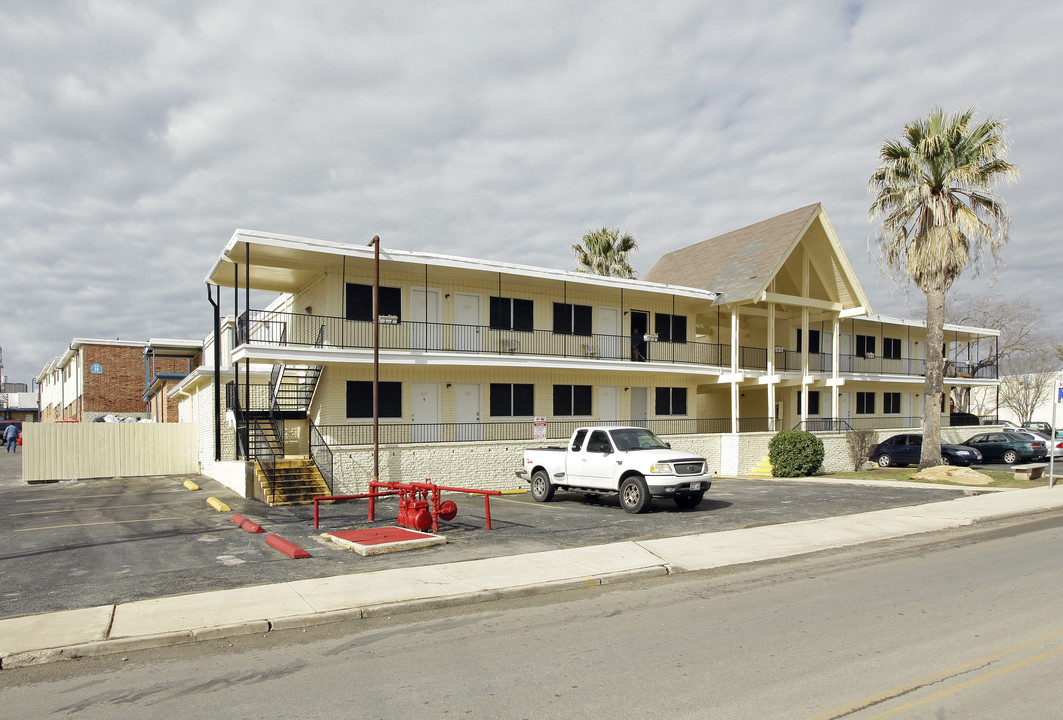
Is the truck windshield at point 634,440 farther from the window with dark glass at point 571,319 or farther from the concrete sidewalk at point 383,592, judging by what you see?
the window with dark glass at point 571,319

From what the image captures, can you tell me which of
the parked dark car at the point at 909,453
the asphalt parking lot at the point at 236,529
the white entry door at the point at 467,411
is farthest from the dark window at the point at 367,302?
the parked dark car at the point at 909,453

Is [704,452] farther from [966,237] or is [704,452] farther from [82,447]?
[82,447]

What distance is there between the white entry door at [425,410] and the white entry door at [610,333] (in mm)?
6861

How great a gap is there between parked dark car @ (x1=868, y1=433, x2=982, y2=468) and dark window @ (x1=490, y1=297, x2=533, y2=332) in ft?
53.8

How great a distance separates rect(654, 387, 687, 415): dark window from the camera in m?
29.5

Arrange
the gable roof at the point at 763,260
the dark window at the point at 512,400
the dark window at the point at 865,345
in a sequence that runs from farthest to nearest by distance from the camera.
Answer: the dark window at the point at 865,345, the gable roof at the point at 763,260, the dark window at the point at 512,400

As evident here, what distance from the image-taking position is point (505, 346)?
2502 cm

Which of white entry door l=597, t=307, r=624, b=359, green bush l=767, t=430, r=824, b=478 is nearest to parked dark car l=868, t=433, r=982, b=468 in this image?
Answer: green bush l=767, t=430, r=824, b=478

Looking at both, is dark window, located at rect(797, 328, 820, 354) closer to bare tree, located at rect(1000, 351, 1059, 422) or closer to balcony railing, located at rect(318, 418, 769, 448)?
balcony railing, located at rect(318, 418, 769, 448)

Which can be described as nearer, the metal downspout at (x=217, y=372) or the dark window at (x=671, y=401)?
the metal downspout at (x=217, y=372)

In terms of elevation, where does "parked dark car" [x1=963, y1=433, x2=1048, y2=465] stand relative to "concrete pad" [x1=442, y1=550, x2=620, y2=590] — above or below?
below

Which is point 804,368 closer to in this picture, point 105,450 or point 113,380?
point 105,450

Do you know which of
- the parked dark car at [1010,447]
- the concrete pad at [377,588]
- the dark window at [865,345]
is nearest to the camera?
the concrete pad at [377,588]

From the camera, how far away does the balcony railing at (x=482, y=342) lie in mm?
21781
